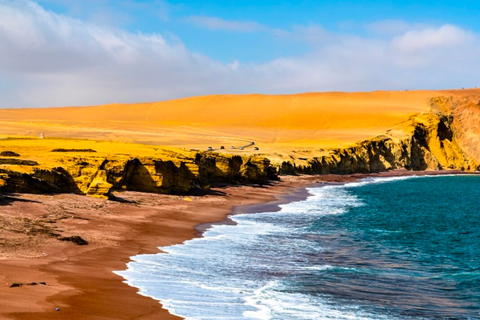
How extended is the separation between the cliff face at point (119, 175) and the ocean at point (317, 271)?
9359 millimetres

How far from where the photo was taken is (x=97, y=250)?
22.0 m

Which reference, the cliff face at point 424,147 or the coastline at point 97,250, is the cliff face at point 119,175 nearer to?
the coastline at point 97,250

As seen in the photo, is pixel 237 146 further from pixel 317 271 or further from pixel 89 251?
pixel 89 251

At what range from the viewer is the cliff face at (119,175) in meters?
32.4

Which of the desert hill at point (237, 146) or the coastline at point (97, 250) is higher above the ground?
the desert hill at point (237, 146)

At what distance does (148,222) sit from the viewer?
103ft

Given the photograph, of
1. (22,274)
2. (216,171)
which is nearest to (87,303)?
(22,274)

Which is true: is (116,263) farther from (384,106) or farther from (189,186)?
(384,106)

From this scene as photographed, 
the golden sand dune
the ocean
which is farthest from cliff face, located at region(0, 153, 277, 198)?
the golden sand dune

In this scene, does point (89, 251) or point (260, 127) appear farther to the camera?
point (260, 127)

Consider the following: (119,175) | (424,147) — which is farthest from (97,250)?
(424,147)

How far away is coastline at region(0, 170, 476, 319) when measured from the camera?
550 inches

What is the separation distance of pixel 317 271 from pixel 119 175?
23.0m

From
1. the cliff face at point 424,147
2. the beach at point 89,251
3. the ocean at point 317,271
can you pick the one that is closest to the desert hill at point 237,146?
the cliff face at point 424,147
